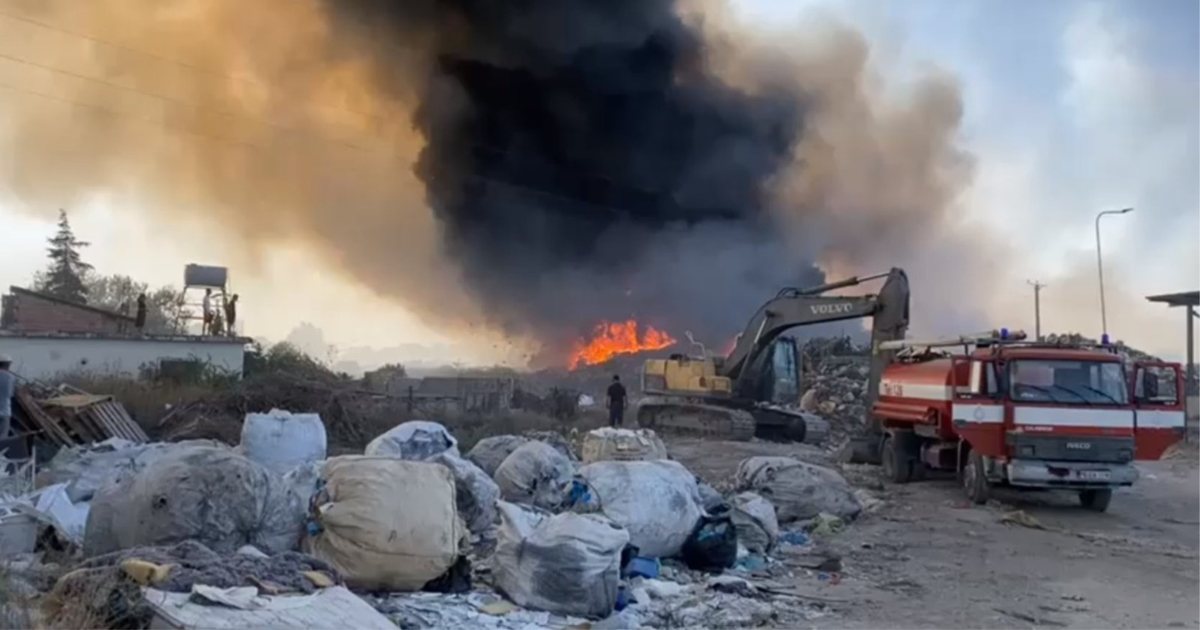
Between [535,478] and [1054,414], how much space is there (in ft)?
21.5

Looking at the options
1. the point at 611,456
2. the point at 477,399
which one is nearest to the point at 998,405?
the point at 611,456

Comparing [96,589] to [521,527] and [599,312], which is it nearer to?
[521,527]

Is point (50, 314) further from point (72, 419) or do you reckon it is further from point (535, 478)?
point (535, 478)

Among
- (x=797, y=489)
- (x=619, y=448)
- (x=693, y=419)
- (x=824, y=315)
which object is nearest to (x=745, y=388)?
(x=693, y=419)

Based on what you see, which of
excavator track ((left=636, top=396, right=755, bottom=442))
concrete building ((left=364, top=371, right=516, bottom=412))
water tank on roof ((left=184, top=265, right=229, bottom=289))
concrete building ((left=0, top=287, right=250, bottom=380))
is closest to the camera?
concrete building ((left=0, top=287, right=250, bottom=380))

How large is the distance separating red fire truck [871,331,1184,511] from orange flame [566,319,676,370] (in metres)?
20.2

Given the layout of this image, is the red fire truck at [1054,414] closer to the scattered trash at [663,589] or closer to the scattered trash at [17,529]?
the scattered trash at [663,589]

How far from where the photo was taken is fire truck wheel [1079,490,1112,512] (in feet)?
36.9

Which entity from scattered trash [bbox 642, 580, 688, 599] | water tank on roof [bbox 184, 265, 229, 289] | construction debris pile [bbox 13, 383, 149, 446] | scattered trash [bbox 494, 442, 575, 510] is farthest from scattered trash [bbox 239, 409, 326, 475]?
water tank on roof [bbox 184, 265, 229, 289]

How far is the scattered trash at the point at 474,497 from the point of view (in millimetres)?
6590

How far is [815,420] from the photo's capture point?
1984 centimetres

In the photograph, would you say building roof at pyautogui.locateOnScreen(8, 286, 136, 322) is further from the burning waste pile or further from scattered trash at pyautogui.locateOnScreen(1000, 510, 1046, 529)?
scattered trash at pyautogui.locateOnScreen(1000, 510, 1046, 529)

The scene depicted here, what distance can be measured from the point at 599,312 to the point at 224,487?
2767cm

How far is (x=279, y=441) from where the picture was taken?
721cm
